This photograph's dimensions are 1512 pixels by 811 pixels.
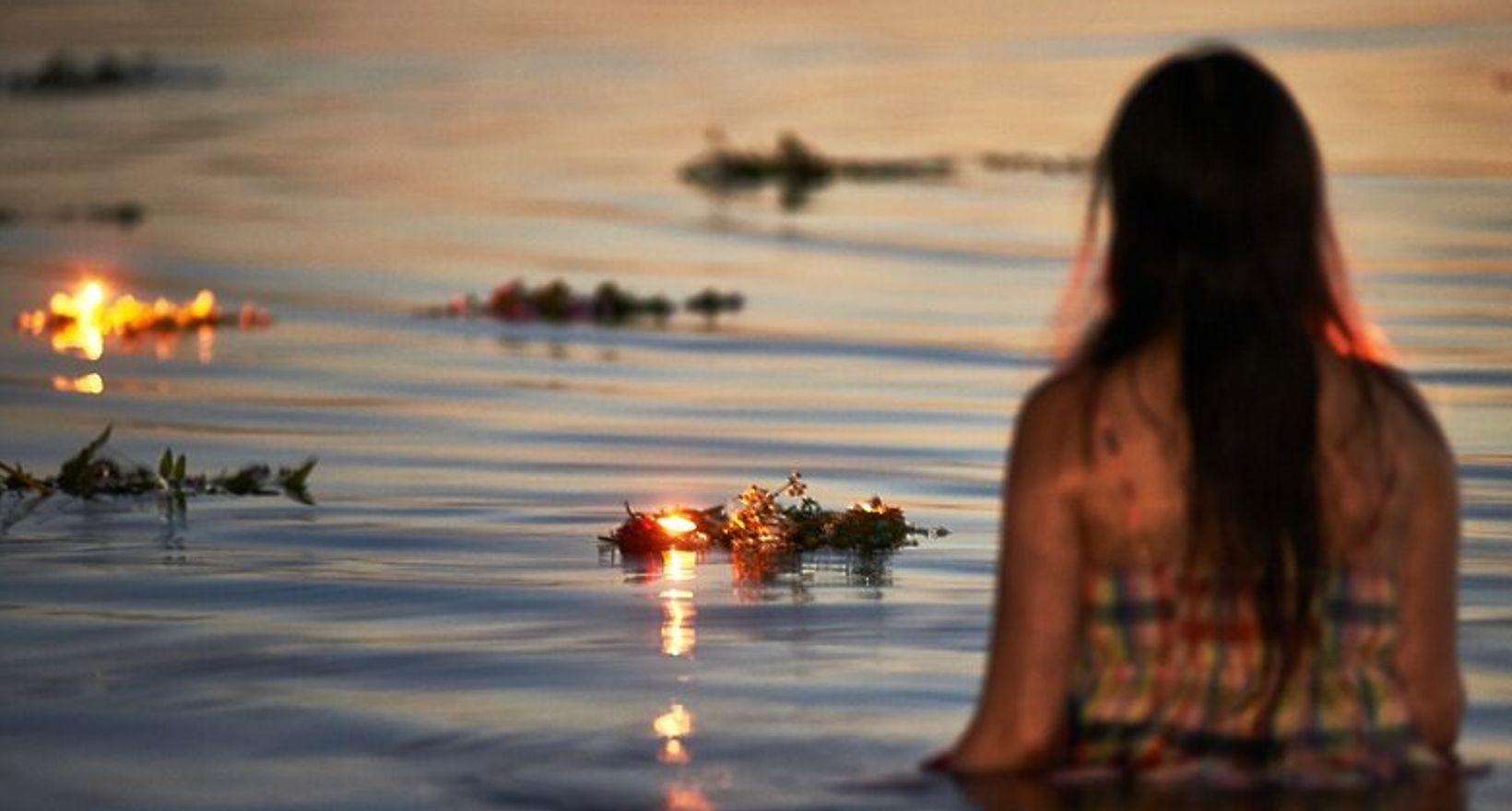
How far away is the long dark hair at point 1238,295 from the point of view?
5320mm

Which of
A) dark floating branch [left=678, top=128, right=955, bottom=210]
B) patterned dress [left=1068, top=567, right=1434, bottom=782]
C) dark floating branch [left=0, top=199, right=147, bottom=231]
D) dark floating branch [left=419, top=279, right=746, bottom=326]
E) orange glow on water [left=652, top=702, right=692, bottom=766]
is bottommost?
orange glow on water [left=652, top=702, right=692, bottom=766]

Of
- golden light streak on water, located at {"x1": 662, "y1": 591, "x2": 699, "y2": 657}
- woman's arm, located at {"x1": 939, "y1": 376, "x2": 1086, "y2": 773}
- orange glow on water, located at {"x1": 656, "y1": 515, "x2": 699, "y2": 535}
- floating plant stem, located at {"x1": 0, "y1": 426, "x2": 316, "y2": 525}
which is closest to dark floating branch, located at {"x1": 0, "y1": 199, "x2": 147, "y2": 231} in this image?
floating plant stem, located at {"x1": 0, "y1": 426, "x2": 316, "y2": 525}

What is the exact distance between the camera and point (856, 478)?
40.9ft

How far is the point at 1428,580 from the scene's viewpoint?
218 inches

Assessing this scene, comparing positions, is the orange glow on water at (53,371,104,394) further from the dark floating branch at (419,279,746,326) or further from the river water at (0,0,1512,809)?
the dark floating branch at (419,279,746,326)

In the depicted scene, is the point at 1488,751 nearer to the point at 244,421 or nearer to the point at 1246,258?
the point at 1246,258

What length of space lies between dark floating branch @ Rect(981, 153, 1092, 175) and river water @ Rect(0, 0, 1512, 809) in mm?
452

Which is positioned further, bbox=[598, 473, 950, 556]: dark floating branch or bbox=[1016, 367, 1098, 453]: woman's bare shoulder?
bbox=[598, 473, 950, 556]: dark floating branch

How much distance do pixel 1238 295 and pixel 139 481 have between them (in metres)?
6.84

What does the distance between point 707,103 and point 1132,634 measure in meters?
33.2

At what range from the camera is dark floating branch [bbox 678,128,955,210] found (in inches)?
1143

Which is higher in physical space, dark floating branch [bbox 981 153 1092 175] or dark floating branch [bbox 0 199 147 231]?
dark floating branch [bbox 981 153 1092 175]

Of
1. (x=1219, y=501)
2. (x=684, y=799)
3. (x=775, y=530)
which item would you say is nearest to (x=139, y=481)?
(x=775, y=530)

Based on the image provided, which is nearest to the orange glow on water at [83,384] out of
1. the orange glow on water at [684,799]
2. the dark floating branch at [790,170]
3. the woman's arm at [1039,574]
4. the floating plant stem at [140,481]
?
A: the floating plant stem at [140,481]
